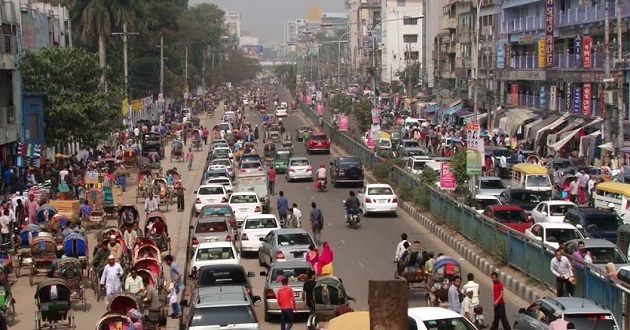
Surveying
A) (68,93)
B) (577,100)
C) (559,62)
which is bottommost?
(577,100)

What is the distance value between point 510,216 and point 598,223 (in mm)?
3376

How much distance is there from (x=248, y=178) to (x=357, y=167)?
8.90 metres

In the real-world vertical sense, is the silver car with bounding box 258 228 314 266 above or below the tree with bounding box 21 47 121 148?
below

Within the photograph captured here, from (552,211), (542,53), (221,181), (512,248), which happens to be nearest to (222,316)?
(512,248)

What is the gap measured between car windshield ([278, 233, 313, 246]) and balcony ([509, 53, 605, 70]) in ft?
104

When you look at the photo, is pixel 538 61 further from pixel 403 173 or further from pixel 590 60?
pixel 403 173

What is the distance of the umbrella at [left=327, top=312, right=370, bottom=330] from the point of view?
47.9 feet

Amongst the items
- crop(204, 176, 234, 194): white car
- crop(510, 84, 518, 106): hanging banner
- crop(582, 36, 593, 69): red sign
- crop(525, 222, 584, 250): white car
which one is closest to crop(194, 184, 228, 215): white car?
crop(204, 176, 234, 194): white car

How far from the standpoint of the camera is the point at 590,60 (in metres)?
56.2

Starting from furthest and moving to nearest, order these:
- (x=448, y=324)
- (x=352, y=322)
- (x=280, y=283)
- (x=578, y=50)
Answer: (x=578, y=50), (x=280, y=283), (x=448, y=324), (x=352, y=322)

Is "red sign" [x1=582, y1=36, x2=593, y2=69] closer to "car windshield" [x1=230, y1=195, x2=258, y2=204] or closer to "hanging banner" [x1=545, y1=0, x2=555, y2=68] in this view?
"hanging banner" [x1=545, y1=0, x2=555, y2=68]

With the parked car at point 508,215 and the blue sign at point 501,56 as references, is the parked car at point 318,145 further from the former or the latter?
the parked car at point 508,215

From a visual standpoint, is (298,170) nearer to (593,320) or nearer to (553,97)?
(553,97)

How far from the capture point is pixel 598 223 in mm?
29391
